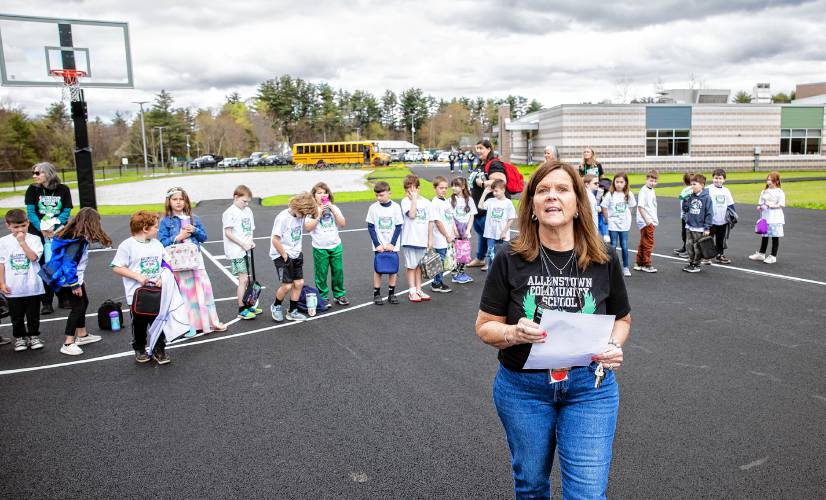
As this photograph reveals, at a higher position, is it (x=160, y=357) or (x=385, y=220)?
(x=385, y=220)

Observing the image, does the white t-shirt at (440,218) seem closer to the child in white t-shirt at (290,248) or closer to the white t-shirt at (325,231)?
the white t-shirt at (325,231)

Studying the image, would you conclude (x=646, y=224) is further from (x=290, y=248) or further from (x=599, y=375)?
(x=599, y=375)

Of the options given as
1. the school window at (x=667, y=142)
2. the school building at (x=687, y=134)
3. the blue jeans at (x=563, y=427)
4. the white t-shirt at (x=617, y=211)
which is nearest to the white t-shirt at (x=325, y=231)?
the white t-shirt at (x=617, y=211)

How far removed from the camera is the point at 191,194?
33.3 m

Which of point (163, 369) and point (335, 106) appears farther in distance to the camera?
point (335, 106)

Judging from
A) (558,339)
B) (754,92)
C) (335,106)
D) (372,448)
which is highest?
(335,106)

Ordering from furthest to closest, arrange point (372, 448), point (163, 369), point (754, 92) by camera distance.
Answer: point (754, 92) → point (163, 369) → point (372, 448)

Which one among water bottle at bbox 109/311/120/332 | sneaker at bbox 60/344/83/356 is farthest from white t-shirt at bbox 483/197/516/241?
sneaker at bbox 60/344/83/356

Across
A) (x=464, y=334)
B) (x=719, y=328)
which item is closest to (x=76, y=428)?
(x=464, y=334)

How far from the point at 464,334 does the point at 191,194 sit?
29.9 meters

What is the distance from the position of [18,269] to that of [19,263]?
73 mm

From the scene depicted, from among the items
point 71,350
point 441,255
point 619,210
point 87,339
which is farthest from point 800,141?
point 71,350

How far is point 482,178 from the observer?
11.0m

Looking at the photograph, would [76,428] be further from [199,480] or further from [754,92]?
[754,92]
